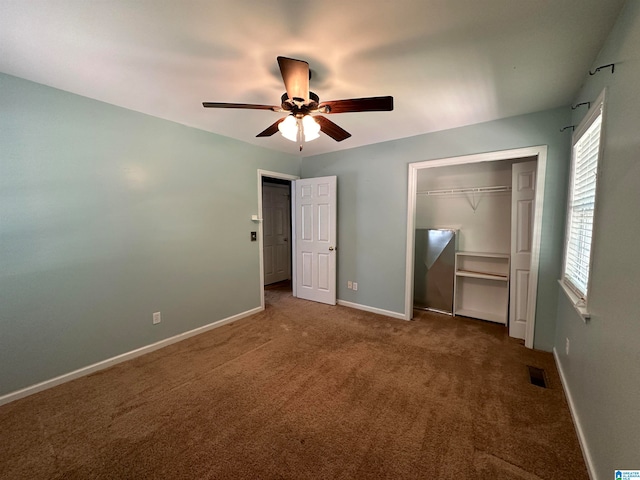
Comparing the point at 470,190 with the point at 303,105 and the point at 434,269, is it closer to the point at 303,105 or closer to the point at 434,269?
the point at 434,269

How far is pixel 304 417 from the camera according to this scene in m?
1.78

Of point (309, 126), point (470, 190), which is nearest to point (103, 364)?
point (309, 126)

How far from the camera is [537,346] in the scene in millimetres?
2664

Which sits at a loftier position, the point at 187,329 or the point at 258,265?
the point at 258,265

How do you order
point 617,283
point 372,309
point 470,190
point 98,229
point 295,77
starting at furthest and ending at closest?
point 372,309 < point 470,190 < point 98,229 < point 295,77 < point 617,283

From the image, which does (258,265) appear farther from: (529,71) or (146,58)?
(529,71)

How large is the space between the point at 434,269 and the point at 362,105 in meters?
2.87

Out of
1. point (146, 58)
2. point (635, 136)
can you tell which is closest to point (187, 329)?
point (146, 58)

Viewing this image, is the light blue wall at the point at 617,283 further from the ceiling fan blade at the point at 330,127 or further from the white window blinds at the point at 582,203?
the ceiling fan blade at the point at 330,127

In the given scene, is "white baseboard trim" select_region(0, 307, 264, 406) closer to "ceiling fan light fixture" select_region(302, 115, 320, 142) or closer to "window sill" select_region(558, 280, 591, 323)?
"ceiling fan light fixture" select_region(302, 115, 320, 142)

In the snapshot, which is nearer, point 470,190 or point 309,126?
point 309,126

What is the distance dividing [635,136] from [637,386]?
3.35 feet

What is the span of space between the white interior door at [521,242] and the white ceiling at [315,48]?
0.75 metres

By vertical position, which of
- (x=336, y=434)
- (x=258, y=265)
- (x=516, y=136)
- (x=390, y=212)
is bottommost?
(x=336, y=434)
